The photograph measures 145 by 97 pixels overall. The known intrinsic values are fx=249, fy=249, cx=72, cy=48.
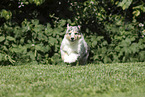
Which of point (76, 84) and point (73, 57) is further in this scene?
point (73, 57)

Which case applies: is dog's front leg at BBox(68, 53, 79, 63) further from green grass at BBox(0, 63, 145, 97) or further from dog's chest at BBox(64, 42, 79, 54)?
green grass at BBox(0, 63, 145, 97)

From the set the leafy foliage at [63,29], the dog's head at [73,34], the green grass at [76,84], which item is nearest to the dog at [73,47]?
the dog's head at [73,34]

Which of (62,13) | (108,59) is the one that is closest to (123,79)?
(108,59)

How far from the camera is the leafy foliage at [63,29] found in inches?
301

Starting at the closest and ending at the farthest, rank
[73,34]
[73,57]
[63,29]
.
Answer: [73,34] < [73,57] < [63,29]

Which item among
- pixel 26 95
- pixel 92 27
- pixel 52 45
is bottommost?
pixel 26 95

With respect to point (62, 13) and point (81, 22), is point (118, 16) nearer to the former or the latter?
point (81, 22)

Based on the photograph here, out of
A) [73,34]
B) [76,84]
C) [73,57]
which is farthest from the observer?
[73,57]

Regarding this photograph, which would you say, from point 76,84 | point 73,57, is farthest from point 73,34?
point 76,84

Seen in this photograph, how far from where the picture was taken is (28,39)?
7.94m

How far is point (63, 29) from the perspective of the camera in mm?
8203

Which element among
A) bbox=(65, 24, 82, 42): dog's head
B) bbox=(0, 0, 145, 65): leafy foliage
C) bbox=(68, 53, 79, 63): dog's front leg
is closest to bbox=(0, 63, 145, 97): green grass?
bbox=(68, 53, 79, 63): dog's front leg

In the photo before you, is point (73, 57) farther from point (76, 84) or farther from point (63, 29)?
point (76, 84)

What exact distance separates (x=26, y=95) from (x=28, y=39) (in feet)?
14.7
